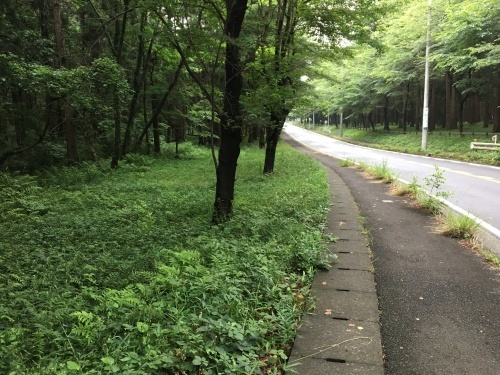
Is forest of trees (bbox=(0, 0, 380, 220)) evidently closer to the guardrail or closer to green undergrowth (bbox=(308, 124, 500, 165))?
green undergrowth (bbox=(308, 124, 500, 165))

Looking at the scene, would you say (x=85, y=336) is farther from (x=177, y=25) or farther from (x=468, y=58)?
(x=468, y=58)

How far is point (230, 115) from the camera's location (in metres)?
6.70

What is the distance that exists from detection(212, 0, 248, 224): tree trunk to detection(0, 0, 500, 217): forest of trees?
0.02m

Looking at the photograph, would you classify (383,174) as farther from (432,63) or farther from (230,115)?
(432,63)

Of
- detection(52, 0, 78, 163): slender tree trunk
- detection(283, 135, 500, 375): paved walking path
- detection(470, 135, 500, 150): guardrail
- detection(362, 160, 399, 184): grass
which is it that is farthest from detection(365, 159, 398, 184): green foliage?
detection(52, 0, 78, 163): slender tree trunk

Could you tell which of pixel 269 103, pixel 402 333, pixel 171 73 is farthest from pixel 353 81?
pixel 402 333

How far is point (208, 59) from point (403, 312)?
7.50 metres

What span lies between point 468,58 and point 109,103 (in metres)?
20.4

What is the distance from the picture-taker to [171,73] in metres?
21.9

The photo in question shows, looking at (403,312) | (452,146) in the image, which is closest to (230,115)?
(403,312)

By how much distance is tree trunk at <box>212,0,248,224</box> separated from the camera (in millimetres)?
6375

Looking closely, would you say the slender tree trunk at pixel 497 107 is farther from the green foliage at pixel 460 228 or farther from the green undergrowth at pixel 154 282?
the green foliage at pixel 460 228

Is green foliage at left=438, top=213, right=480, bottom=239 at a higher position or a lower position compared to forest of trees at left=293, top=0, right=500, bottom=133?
lower

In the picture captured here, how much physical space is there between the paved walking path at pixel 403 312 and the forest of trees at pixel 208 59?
346 centimetres
